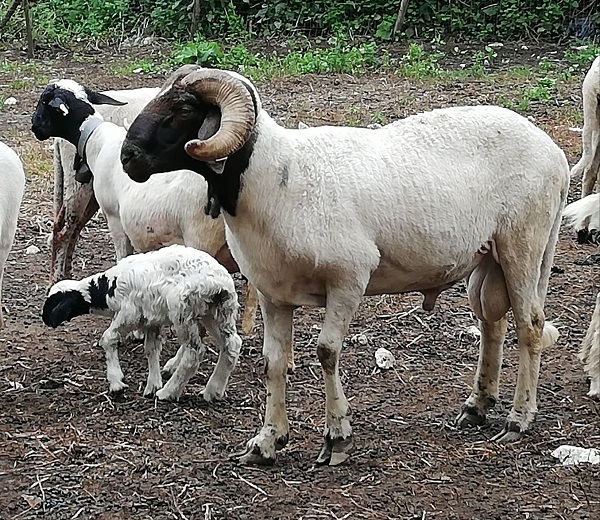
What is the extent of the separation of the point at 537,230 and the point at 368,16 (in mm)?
14770

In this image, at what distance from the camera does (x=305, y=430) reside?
19.2 ft

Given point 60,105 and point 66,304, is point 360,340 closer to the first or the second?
point 66,304

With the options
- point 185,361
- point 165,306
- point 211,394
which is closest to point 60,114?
point 165,306

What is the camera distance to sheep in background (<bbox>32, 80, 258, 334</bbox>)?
675cm

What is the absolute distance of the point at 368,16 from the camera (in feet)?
64.8

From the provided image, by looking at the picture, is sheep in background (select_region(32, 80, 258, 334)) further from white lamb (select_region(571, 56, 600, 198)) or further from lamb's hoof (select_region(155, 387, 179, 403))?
white lamb (select_region(571, 56, 600, 198))

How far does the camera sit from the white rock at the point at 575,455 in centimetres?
526

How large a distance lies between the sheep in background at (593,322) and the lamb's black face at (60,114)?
358 cm

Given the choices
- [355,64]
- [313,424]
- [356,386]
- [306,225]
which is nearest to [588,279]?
[356,386]

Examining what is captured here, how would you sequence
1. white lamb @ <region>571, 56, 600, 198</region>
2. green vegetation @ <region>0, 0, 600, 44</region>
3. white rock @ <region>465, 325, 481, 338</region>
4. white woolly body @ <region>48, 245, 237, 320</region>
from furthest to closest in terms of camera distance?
green vegetation @ <region>0, 0, 600, 44</region>, white lamb @ <region>571, 56, 600, 198</region>, white rock @ <region>465, 325, 481, 338</region>, white woolly body @ <region>48, 245, 237, 320</region>

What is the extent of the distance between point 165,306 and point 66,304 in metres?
0.69

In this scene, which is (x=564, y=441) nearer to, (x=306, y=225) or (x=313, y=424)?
(x=313, y=424)

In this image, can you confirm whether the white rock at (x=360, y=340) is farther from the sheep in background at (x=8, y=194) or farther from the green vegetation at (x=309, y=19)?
the green vegetation at (x=309, y=19)

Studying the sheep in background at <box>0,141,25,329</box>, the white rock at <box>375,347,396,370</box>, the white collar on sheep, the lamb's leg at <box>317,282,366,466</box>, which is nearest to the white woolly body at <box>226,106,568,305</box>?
the lamb's leg at <box>317,282,366,466</box>
